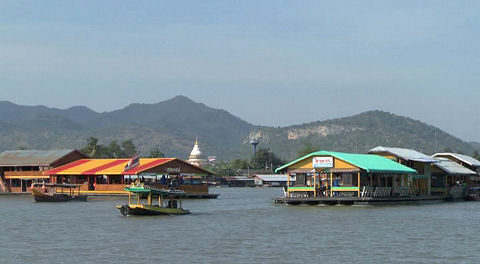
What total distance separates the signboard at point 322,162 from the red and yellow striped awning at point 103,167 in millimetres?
22566

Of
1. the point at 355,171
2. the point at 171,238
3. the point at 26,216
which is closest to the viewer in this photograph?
the point at 171,238

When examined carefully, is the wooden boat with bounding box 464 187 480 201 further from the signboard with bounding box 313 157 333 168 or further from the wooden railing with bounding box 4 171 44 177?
the wooden railing with bounding box 4 171 44 177

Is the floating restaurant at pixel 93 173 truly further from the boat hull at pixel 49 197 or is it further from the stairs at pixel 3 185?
the boat hull at pixel 49 197

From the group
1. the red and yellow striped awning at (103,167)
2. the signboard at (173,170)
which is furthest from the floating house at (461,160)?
the red and yellow striped awning at (103,167)

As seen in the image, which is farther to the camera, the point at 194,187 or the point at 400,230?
the point at 194,187

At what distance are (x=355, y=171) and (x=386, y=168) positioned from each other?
499cm

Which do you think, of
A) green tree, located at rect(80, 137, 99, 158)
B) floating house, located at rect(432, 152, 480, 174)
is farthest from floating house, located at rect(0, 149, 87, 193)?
green tree, located at rect(80, 137, 99, 158)

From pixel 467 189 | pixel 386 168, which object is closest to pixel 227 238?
pixel 386 168

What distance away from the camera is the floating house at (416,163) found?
81.9 meters

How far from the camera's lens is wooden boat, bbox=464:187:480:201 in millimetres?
91688

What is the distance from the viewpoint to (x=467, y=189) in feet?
307

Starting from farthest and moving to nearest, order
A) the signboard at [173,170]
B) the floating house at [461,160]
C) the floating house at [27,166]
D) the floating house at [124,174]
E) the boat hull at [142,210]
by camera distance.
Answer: the floating house at [27,166], the floating house at [461,160], the signboard at [173,170], the floating house at [124,174], the boat hull at [142,210]

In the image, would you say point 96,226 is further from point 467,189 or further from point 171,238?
point 467,189

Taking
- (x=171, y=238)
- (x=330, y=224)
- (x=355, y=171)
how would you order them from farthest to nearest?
Answer: (x=355, y=171)
(x=330, y=224)
(x=171, y=238)
